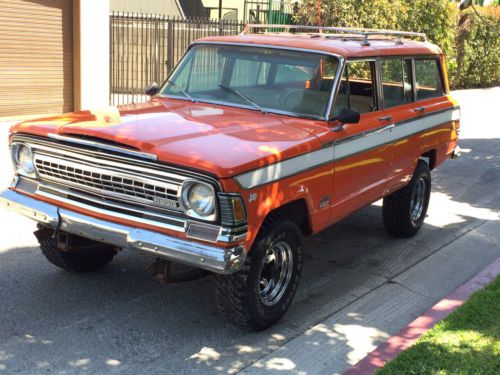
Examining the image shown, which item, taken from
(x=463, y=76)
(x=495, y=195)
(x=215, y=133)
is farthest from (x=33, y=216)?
(x=463, y=76)

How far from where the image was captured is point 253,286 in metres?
4.36

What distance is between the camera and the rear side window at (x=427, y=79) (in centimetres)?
690

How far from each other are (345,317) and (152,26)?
485 inches

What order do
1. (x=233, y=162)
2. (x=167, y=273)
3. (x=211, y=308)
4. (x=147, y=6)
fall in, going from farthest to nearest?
(x=147, y=6) → (x=211, y=308) → (x=167, y=273) → (x=233, y=162)

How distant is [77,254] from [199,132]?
165 centimetres

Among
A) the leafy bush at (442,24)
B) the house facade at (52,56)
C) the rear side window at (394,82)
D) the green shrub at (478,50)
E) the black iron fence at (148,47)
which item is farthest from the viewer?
the green shrub at (478,50)

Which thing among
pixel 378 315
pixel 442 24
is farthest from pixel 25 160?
pixel 442 24

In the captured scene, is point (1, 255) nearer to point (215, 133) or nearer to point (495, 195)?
point (215, 133)

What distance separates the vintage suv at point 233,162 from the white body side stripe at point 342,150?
0.01 metres

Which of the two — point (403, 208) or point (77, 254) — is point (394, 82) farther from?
point (77, 254)

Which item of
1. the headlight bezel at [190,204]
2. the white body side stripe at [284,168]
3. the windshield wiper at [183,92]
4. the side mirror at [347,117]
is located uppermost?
the windshield wiper at [183,92]

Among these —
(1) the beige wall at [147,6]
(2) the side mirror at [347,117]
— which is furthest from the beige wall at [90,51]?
(2) the side mirror at [347,117]

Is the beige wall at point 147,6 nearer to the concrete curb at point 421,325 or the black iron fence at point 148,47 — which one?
the black iron fence at point 148,47

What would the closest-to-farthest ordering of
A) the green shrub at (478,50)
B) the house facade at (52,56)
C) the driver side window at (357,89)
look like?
the driver side window at (357,89) < the house facade at (52,56) < the green shrub at (478,50)
